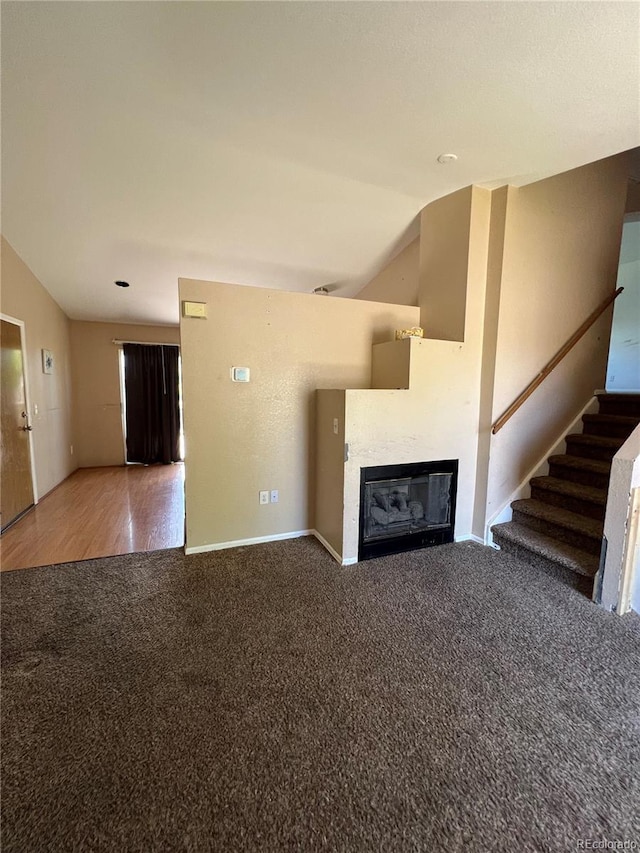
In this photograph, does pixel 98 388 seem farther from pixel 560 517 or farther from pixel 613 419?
pixel 613 419

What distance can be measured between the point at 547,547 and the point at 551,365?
1.56 m

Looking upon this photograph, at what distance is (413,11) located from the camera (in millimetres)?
1361

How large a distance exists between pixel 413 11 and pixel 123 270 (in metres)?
3.70

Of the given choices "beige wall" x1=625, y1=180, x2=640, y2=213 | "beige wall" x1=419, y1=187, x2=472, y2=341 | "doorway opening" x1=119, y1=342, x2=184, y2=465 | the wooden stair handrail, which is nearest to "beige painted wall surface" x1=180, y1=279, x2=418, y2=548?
"beige wall" x1=419, y1=187, x2=472, y2=341

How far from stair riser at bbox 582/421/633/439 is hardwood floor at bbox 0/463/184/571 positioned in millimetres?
4014

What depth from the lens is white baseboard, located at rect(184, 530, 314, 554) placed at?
279 centimetres

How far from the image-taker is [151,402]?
6129mm

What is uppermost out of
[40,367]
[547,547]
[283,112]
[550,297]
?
[283,112]

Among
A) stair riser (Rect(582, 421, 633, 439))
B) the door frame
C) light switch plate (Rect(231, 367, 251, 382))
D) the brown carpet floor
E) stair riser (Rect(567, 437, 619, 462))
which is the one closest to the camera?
the brown carpet floor

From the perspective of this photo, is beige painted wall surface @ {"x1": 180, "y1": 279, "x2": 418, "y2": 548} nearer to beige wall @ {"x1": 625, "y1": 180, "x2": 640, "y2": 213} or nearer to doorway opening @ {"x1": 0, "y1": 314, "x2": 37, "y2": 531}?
doorway opening @ {"x1": 0, "y1": 314, "x2": 37, "y2": 531}

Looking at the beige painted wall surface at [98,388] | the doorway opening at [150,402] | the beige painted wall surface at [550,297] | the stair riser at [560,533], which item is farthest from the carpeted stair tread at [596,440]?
the beige painted wall surface at [98,388]

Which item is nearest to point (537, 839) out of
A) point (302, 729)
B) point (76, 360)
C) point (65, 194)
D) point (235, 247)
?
point (302, 729)

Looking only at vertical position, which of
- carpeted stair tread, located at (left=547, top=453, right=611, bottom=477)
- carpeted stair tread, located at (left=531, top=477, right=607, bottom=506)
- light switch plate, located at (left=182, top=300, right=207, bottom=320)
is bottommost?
carpeted stair tread, located at (left=531, top=477, right=607, bottom=506)

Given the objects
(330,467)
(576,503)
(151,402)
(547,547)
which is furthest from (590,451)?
(151,402)
